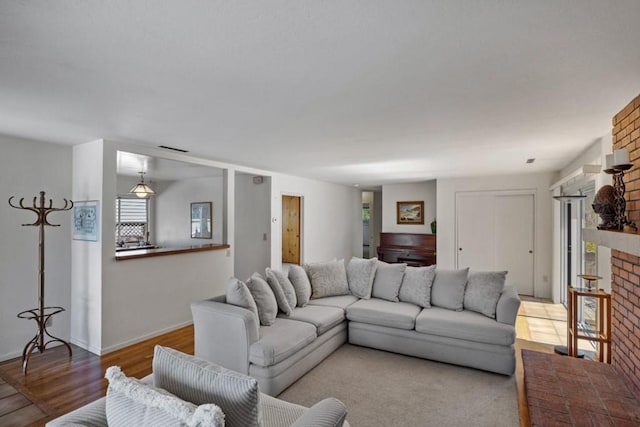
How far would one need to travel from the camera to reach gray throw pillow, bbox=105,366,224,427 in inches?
39.2

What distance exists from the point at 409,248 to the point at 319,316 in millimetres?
4511

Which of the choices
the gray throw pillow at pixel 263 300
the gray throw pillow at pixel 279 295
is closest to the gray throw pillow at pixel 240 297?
the gray throw pillow at pixel 263 300

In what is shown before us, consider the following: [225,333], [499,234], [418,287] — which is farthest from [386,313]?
[499,234]

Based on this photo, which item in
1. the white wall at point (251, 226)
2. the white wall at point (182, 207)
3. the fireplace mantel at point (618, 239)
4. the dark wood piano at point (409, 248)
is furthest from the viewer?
the dark wood piano at point (409, 248)

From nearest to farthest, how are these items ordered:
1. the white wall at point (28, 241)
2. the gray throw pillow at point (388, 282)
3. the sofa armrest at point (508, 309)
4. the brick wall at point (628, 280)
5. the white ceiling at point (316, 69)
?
the white ceiling at point (316, 69) → the brick wall at point (628, 280) → the sofa armrest at point (508, 309) → the white wall at point (28, 241) → the gray throw pillow at point (388, 282)

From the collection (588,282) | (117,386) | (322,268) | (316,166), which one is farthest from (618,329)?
(316,166)

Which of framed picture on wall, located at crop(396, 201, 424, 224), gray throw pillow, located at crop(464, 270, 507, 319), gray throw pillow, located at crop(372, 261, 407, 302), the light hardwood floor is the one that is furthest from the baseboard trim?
framed picture on wall, located at crop(396, 201, 424, 224)

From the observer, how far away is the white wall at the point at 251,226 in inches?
234

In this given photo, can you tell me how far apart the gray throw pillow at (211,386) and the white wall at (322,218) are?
4.58 meters

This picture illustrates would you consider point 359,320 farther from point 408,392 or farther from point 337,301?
point 408,392

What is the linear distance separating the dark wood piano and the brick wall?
4388mm

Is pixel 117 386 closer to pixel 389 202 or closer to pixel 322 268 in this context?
pixel 322 268

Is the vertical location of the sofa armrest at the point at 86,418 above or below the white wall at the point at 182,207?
below

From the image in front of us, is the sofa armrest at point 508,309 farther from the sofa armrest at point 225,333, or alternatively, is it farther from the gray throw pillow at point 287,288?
the sofa armrest at point 225,333
